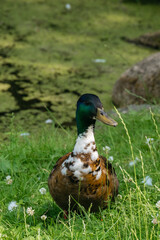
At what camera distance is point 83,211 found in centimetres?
210

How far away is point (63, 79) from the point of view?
4.74 metres

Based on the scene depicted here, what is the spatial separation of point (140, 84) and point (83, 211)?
226 cm

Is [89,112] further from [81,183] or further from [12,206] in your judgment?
[12,206]

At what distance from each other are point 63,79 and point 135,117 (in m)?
1.51

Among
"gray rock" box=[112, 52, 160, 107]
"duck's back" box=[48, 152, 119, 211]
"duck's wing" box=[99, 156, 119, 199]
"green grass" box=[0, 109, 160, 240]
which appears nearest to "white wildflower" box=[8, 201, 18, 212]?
"green grass" box=[0, 109, 160, 240]

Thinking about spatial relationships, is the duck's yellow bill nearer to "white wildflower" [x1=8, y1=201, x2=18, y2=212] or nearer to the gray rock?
"white wildflower" [x1=8, y1=201, x2=18, y2=212]

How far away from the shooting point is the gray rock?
4.04m

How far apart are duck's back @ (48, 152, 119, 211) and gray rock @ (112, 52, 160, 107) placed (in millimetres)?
1974

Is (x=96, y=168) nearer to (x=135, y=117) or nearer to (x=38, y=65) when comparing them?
(x=135, y=117)

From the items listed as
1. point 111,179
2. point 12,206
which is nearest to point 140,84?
point 111,179

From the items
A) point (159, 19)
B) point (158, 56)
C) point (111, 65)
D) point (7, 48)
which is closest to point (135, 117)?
point (158, 56)

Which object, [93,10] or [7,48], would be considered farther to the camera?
[93,10]

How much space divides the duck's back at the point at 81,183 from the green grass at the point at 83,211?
80 mm

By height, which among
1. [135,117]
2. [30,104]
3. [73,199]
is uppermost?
[73,199]
